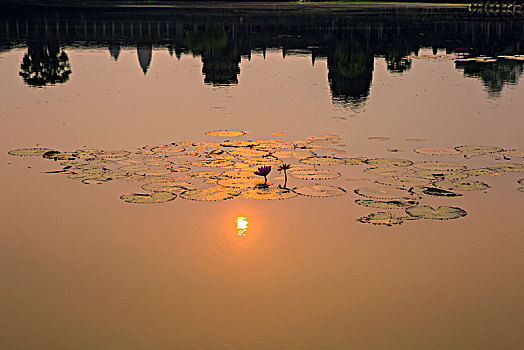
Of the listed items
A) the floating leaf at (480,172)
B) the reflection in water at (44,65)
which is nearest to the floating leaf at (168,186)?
the floating leaf at (480,172)

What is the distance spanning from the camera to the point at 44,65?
3478 cm

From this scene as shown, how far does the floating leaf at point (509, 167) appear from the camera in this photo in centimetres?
1324

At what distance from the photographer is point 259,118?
1952cm

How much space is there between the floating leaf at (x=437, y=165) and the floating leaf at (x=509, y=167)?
600 mm

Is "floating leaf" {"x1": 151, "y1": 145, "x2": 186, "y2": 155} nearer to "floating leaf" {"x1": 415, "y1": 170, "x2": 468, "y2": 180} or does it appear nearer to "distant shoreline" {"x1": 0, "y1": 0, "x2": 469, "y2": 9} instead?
"floating leaf" {"x1": 415, "y1": 170, "x2": 468, "y2": 180}

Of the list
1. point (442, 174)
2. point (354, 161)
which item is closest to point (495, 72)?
point (354, 161)

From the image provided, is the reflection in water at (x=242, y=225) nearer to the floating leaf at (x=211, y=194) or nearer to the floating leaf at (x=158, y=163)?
the floating leaf at (x=211, y=194)

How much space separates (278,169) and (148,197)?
2.35m

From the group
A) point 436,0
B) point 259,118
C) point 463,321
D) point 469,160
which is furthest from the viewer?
point 436,0

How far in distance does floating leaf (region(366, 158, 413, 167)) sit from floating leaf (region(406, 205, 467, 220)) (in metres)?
2.58

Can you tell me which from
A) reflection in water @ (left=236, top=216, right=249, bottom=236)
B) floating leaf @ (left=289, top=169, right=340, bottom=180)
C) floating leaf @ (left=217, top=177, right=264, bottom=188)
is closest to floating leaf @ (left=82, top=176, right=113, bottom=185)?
floating leaf @ (left=217, top=177, right=264, bottom=188)

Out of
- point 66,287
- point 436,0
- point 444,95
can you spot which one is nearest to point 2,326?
point 66,287

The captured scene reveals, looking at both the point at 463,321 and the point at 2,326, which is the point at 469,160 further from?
the point at 2,326

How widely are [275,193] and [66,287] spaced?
4.35 meters
